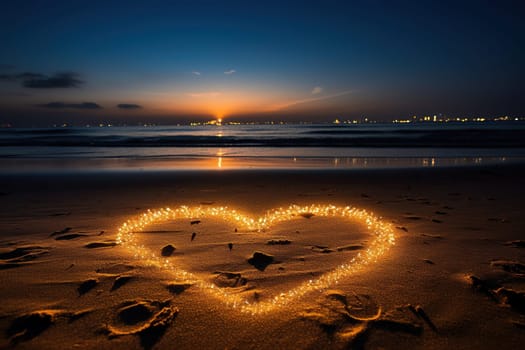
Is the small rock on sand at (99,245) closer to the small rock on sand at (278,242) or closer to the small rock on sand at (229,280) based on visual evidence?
the small rock on sand at (229,280)

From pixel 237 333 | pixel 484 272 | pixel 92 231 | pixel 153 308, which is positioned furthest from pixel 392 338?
pixel 92 231

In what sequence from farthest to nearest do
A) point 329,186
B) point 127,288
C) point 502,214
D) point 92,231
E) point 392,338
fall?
point 329,186 → point 502,214 → point 92,231 → point 127,288 → point 392,338

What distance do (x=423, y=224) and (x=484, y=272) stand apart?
1449mm

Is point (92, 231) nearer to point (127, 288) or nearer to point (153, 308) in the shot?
point (127, 288)

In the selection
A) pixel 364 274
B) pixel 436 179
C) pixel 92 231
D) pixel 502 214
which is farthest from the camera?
pixel 436 179

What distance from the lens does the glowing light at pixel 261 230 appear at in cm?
233

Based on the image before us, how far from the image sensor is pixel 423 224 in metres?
4.12

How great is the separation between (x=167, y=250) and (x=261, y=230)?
124cm

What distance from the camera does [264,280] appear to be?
8.53 feet

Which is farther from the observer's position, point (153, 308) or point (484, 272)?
point (484, 272)

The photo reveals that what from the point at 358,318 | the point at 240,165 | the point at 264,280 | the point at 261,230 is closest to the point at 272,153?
the point at 240,165

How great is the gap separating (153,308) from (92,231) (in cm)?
229

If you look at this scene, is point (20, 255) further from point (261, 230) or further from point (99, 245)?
point (261, 230)

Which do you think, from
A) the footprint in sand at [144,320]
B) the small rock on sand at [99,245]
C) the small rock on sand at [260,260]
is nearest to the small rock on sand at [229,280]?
the small rock on sand at [260,260]
